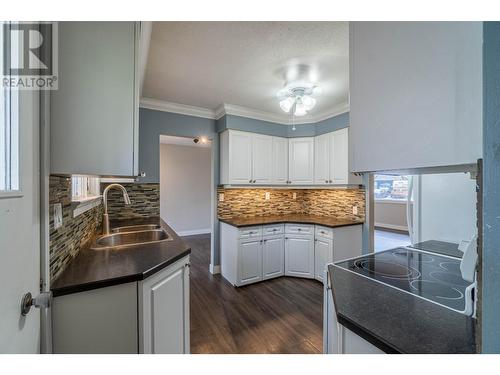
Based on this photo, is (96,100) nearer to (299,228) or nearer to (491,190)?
(491,190)

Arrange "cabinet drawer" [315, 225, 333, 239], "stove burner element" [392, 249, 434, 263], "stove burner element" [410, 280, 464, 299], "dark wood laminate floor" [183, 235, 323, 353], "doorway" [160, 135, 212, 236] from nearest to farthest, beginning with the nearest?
"stove burner element" [410, 280, 464, 299], "stove burner element" [392, 249, 434, 263], "dark wood laminate floor" [183, 235, 323, 353], "cabinet drawer" [315, 225, 333, 239], "doorway" [160, 135, 212, 236]

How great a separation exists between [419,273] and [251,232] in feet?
6.78

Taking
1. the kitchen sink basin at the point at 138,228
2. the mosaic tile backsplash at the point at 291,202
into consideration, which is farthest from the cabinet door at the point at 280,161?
the kitchen sink basin at the point at 138,228

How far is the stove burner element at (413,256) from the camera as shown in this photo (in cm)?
140

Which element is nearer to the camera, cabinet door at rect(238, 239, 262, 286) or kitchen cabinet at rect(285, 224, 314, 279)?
cabinet door at rect(238, 239, 262, 286)

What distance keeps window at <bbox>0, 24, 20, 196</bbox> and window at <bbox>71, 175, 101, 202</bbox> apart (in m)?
0.93

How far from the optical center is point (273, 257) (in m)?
3.20

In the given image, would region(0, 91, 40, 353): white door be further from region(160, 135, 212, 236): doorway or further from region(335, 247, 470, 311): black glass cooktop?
region(160, 135, 212, 236): doorway

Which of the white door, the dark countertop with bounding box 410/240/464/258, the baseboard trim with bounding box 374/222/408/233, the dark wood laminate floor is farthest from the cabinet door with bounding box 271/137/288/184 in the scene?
the baseboard trim with bounding box 374/222/408/233

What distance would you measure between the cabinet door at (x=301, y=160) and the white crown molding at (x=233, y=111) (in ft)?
1.11

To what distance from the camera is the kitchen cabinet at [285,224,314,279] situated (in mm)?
3131

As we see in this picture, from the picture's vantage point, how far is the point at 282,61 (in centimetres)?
200

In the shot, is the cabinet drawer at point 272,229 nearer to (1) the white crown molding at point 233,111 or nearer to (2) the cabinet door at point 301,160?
(2) the cabinet door at point 301,160
